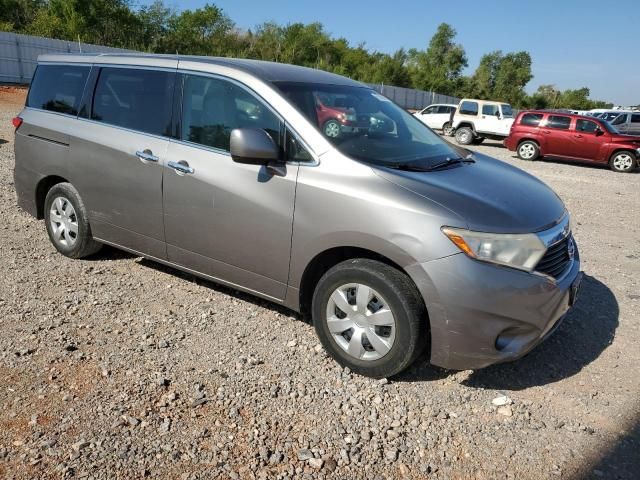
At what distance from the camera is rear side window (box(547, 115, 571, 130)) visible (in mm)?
16469

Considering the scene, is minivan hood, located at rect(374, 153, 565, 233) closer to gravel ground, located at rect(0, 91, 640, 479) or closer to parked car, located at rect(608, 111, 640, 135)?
gravel ground, located at rect(0, 91, 640, 479)

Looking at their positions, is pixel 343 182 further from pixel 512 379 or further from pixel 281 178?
pixel 512 379

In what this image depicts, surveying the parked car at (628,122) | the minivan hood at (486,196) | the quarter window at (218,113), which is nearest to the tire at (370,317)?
the minivan hood at (486,196)

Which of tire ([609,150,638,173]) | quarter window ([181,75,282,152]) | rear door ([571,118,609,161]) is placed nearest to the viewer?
quarter window ([181,75,282,152])

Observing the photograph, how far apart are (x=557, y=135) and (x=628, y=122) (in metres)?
7.94

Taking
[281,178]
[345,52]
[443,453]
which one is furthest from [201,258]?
[345,52]

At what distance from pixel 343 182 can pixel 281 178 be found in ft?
1.45

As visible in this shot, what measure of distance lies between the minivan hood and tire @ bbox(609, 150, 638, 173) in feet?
46.7

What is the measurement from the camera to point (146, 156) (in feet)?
12.8

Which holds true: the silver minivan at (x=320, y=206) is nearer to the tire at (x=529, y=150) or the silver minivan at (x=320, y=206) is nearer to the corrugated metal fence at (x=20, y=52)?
the tire at (x=529, y=150)

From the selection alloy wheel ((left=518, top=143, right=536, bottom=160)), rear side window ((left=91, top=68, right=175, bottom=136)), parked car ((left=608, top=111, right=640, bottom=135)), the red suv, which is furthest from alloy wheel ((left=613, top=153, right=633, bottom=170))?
rear side window ((left=91, top=68, right=175, bottom=136))

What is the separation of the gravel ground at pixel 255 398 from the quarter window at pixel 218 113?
1.35 meters

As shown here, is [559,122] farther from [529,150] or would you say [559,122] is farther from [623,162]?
[623,162]

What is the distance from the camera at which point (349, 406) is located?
9.75 feet
